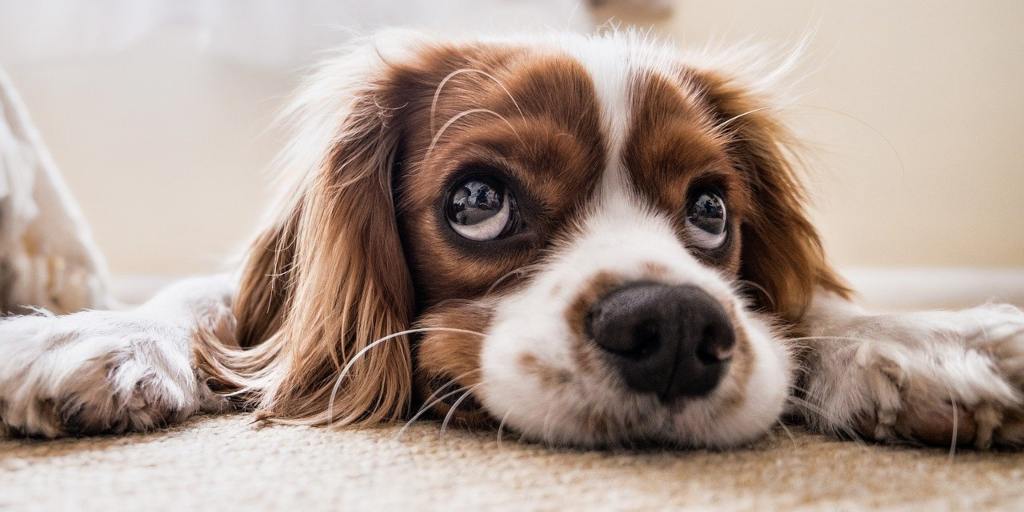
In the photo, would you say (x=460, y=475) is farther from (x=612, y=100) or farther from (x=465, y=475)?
(x=612, y=100)

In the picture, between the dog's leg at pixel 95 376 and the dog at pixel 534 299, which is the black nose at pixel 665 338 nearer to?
the dog at pixel 534 299

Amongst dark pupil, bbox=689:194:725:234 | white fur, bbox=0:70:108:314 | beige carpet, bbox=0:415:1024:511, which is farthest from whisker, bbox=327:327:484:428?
white fur, bbox=0:70:108:314

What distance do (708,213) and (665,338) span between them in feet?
1.71

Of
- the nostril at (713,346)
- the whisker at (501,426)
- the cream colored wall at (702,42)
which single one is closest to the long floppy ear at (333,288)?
the whisker at (501,426)

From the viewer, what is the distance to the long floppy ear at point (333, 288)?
4.33ft

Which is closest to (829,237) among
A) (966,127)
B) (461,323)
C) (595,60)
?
(966,127)

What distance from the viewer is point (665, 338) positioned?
1013 millimetres

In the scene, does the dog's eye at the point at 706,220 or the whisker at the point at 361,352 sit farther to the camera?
the dog's eye at the point at 706,220

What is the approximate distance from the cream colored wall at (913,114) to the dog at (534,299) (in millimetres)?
1806

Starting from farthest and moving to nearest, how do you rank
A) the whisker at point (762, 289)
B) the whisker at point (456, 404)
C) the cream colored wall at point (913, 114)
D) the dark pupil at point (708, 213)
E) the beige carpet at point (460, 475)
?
the cream colored wall at point (913, 114) → the whisker at point (762, 289) → the dark pupil at point (708, 213) → the whisker at point (456, 404) → the beige carpet at point (460, 475)

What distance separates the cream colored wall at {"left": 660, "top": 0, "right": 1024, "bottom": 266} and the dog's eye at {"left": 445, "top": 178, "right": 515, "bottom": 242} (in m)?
2.27

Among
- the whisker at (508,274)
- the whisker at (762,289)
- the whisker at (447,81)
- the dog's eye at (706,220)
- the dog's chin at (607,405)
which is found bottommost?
the dog's chin at (607,405)

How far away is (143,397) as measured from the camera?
3.79ft

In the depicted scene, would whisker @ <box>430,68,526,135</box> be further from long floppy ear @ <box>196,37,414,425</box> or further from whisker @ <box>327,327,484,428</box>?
whisker @ <box>327,327,484,428</box>
